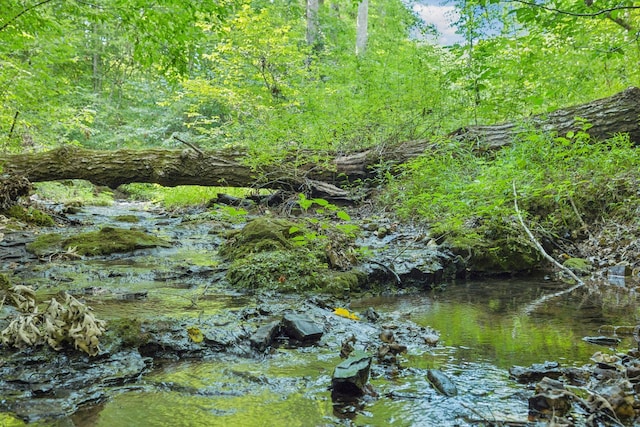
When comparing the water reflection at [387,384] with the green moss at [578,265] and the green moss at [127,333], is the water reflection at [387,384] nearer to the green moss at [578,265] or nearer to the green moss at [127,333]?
the green moss at [127,333]

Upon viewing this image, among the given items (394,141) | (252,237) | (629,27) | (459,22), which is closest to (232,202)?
(394,141)

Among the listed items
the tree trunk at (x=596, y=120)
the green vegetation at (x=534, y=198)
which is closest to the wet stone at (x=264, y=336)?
the green vegetation at (x=534, y=198)

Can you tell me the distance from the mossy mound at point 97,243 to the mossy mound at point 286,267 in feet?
4.65

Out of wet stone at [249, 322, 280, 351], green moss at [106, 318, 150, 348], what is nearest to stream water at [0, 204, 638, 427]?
wet stone at [249, 322, 280, 351]

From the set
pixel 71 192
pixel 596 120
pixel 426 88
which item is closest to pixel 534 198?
pixel 596 120

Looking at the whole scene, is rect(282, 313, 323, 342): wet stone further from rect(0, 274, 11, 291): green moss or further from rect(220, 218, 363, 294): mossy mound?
rect(0, 274, 11, 291): green moss

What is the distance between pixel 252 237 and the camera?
469 centimetres

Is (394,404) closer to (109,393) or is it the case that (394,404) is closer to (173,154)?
(109,393)

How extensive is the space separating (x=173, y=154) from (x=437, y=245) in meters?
5.36

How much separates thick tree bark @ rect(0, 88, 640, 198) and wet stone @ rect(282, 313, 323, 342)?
5.03 meters

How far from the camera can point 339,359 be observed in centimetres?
229

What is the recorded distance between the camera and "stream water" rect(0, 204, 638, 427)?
1648 mm

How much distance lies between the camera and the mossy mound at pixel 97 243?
16.1 feet

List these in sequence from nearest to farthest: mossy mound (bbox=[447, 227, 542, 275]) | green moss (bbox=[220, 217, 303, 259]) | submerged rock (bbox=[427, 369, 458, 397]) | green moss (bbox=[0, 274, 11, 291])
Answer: submerged rock (bbox=[427, 369, 458, 397]) → green moss (bbox=[0, 274, 11, 291]) → green moss (bbox=[220, 217, 303, 259]) → mossy mound (bbox=[447, 227, 542, 275])
